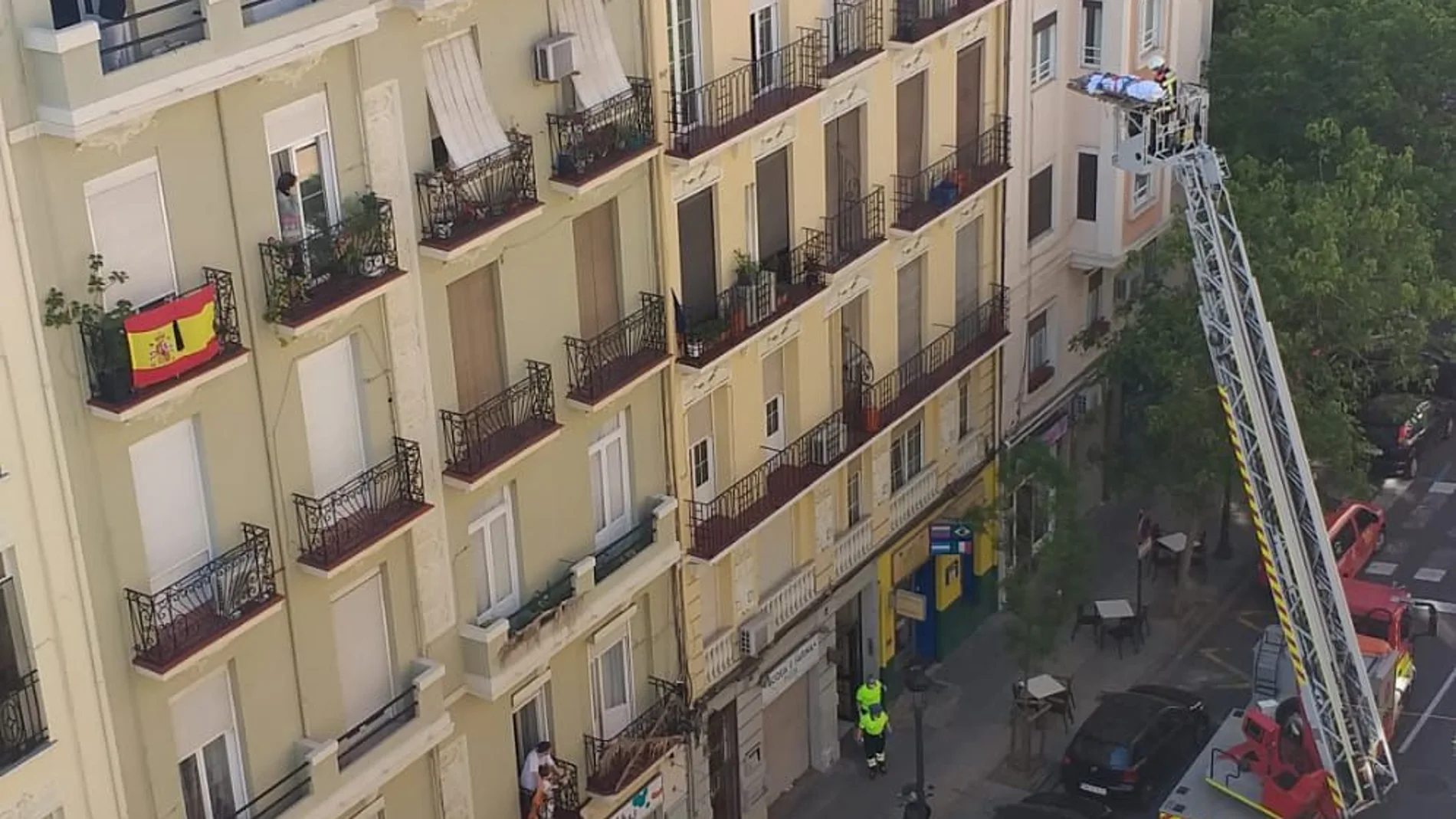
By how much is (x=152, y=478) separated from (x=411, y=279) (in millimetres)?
5036

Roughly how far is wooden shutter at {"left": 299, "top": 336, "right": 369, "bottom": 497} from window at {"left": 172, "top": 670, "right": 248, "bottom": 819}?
A: 3041mm

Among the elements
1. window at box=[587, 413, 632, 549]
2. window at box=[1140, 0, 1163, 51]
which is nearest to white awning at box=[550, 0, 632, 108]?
window at box=[587, 413, 632, 549]

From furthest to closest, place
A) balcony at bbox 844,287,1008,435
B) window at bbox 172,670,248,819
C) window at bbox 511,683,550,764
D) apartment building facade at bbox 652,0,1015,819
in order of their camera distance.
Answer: balcony at bbox 844,287,1008,435 → apartment building facade at bbox 652,0,1015,819 → window at bbox 511,683,550,764 → window at bbox 172,670,248,819

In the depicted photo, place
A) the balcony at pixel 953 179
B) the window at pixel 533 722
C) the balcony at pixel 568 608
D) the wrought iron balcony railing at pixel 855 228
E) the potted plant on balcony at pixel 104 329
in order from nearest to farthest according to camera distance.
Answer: the potted plant on balcony at pixel 104 329, the balcony at pixel 568 608, the window at pixel 533 722, the wrought iron balcony railing at pixel 855 228, the balcony at pixel 953 179

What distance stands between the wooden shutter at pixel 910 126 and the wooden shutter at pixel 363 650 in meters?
15.7

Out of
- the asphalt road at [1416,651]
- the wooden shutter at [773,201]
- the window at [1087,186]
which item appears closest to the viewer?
the wooden shutter at [773,201]

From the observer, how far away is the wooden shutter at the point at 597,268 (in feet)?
109

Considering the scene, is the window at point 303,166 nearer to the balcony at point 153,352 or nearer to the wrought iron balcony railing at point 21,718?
the balcony at point 153,352

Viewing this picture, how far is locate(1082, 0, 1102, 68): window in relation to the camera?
155 feet

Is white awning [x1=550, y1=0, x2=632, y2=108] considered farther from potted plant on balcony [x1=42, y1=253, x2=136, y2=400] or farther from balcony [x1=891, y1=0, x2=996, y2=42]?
potted plant on balcony [x1=42, y1=253, x2=136, y2=400]

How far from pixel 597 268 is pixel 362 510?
636 centimetres

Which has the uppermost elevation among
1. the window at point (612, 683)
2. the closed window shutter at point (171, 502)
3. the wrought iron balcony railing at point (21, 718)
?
the closed window shutter at point (171, 502)

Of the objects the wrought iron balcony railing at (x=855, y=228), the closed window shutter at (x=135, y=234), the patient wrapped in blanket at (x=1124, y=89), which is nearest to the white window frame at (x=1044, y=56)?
the wrought iron balcony railing at (x=855, y=228)

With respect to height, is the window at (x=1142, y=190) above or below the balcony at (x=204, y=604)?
below
